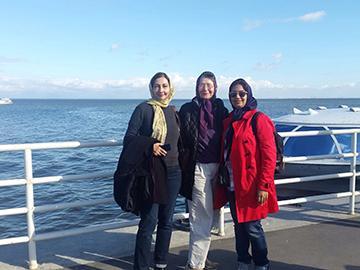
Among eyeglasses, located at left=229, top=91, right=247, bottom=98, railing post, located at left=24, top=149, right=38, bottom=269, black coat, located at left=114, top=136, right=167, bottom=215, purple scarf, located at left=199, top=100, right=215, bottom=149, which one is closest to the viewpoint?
black coat, located at left=114, top=136, right=167, bottom=215

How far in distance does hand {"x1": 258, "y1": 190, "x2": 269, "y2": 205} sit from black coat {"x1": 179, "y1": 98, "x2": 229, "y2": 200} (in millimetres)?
606

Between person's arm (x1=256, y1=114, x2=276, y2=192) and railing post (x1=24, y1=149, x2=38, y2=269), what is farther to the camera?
railing post (x1=24, y1=149, x2=38, y2=269)

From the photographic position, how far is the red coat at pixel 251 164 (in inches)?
148

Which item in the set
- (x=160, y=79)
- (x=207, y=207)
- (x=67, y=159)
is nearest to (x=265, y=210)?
(x=207, y=207)

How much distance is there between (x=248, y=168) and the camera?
12.6 feet

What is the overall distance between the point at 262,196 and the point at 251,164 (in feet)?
0.95

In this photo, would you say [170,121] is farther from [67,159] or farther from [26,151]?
[67,159]

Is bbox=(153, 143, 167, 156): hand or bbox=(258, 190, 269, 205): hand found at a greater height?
bbox=(153, 143, 167, 156): hand

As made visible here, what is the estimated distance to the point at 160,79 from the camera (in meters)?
3.79

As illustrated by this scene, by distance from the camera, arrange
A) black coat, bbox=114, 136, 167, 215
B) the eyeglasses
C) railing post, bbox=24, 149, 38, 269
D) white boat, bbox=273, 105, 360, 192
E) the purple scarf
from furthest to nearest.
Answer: white boat, bbox=273, 105, 360, 192 → railing post, bbox=24, 149, 38, 269 → the purple scarf → the eyeglasses → black coat, bbox=114, 136, 167, 215

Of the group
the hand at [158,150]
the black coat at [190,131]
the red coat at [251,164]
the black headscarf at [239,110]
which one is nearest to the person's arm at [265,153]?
the red coat at [251,164]

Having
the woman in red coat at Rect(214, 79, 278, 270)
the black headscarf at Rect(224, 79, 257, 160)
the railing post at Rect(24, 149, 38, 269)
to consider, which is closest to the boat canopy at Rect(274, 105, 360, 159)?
the woman in red coat at Rect(214, 79, 278, 270)

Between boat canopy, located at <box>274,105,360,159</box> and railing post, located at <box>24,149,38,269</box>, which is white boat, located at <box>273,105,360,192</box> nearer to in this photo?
boat canopy, located at <box>274,105,360,159</box>

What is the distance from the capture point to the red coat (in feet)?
12.4
